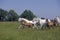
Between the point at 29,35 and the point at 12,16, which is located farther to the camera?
the point at 12,16

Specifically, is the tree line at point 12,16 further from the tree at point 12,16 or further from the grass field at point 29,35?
the grass field at point 29,35

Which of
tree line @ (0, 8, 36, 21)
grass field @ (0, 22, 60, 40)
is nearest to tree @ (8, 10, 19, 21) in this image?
tree line @ (0, 8, 36, 21)

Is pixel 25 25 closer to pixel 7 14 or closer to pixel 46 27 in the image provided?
pixel 46 27

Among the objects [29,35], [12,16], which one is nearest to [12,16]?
[12,16]

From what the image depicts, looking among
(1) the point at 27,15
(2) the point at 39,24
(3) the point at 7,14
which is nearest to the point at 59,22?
(2) the point at 39,24

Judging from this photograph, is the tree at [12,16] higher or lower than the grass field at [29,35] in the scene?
higher

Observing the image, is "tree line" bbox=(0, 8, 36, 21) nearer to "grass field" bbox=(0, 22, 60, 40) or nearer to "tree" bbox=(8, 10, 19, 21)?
"tree" bbox=(8, 10, 19, 21)

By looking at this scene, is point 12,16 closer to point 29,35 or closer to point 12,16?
point 12,16

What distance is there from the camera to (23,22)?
21.1 m

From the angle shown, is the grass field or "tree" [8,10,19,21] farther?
"tree" [8,10,19,21]

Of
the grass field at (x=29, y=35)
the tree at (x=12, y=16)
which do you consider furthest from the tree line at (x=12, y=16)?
the grass field at (x=29, y=35)

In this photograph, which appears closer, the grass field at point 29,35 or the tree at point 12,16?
the grass field at point 29,35

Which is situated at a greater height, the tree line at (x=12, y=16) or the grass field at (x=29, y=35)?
the tree line at (x=12, y=16)

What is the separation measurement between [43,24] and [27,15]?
87.2m
